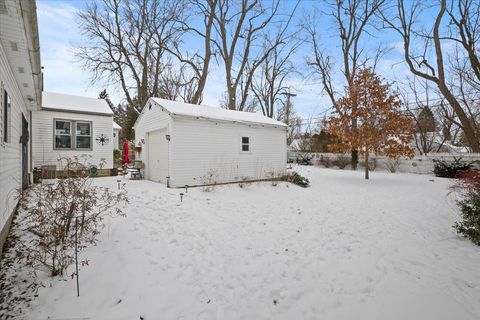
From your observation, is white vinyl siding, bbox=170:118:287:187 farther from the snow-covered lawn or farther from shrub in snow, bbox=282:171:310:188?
the snow-covered lawn

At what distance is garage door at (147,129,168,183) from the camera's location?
Result: 33.2 ft

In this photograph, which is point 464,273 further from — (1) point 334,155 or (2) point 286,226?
(1) point 334,155

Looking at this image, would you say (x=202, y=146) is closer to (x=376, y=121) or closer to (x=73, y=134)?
Answer: (x=73, y=134)

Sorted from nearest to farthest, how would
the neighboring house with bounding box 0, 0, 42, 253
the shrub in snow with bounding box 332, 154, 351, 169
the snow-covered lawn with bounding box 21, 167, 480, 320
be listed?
the snow-covered lawn with bounding box 21, 167, 480, 320 < the neighboring house with bounding box 0, 0, 42, 253 < the shrub in snow with bounding box 332, 154, 351, 169

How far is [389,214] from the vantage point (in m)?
7.01

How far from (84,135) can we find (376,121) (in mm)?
14900

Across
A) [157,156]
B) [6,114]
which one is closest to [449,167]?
[157,156]

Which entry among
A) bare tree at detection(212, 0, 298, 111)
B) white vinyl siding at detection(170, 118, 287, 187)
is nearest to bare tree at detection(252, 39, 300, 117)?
Result: bare tree at detection(212, 0, 298, 111)

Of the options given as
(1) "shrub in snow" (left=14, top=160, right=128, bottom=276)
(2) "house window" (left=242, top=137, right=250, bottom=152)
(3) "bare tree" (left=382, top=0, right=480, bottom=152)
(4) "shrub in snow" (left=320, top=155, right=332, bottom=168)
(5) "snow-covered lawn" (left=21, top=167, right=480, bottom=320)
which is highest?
(3) "bare tree" (left=382, top=0, right=480, bottom=152)

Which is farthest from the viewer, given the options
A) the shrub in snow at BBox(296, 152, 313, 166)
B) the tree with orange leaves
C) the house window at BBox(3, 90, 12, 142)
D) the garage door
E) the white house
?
the shrub in snow at BBox(296, 152, 313, 166)

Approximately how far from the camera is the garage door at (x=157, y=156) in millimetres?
10117

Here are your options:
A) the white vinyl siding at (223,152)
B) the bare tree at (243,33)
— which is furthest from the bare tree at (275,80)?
the white vinyl siding at (223,152)

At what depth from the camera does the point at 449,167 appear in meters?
14.4

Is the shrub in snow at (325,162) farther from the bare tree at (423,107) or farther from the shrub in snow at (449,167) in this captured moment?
the shrub in snow at (449,167)
